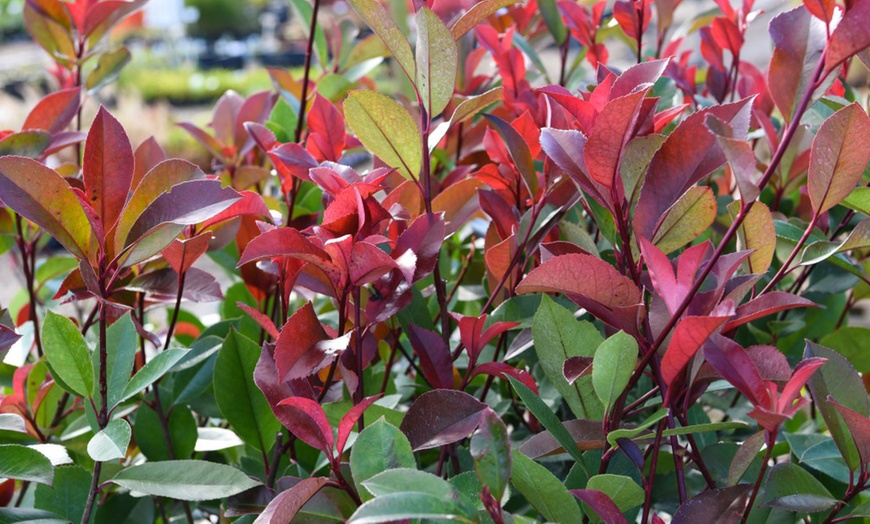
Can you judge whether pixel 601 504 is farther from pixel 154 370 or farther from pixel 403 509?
pixel 154 370

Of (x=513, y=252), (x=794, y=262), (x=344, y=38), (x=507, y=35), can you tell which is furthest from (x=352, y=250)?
(x=344, y=38)

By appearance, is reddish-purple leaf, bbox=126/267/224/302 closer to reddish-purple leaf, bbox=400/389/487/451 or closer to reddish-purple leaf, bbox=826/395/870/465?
reddish-purple leaf, bbox=400/389/487/451

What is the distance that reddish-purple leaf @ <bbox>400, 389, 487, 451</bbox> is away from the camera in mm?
524

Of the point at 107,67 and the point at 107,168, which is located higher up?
the point at 107,67

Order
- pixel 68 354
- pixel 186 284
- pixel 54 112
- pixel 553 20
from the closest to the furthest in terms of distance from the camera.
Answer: pixel 68 354
pixel 186 284
pixel 54 112
pixel 553 20

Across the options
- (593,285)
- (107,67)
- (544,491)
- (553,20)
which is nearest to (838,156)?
(593,285)

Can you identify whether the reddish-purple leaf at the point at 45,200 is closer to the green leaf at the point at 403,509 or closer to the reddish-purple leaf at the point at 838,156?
the green leaf at the point at 403,509

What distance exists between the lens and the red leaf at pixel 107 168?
22.1 inches

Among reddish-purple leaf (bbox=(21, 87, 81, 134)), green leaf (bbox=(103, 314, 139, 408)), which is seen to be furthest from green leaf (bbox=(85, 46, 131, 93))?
green leaf (bbox=(103, 314, 139, 408))

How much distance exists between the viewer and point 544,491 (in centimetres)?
49

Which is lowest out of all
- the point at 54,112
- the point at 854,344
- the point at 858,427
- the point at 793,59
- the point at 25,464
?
the point at 854,344

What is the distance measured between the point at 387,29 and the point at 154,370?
10.7 inches

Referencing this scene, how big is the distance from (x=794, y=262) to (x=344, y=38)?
749 mm

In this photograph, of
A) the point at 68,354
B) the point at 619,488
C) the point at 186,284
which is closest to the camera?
the point at 619,488
